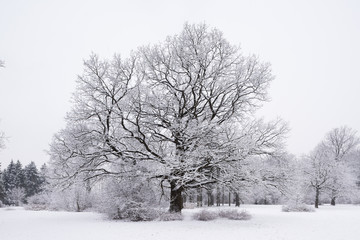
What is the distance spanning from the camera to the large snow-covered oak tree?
50.9 ft

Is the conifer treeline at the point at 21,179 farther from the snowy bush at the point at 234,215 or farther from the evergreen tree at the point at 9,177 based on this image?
the snowy bush at the point at 234,215

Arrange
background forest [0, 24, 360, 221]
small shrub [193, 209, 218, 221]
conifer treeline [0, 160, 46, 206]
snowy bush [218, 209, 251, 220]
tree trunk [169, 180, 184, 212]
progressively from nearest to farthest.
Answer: background forest [0, 24, 360, 221]
small shrub [193, 209, 218, 221]
snowy bush [218, 209, 251, 220]
tree trunk [169, 180, 184, 212]
conifer treeline [0, 160, 46, 206]

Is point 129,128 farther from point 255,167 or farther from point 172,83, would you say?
point 255,167

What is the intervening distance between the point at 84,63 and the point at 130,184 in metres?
7.62

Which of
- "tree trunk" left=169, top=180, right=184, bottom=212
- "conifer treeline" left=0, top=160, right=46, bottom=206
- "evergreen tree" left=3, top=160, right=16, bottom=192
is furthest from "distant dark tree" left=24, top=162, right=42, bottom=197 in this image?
"tree trunk" left=169, top=180, right=184, bottom=212

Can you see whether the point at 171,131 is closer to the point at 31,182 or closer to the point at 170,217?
the point at 170,217

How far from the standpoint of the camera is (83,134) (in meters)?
16.3

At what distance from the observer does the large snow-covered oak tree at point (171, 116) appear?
610 inches

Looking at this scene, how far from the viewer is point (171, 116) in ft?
60.5

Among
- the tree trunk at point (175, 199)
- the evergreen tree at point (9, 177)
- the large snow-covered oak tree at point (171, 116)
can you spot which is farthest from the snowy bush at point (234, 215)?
the evergreen tree at point (9, 177)

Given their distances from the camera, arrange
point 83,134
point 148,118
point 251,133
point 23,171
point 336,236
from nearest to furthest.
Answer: point 336,236
point 251,133
point 83,134
point 148,118
point 23,171

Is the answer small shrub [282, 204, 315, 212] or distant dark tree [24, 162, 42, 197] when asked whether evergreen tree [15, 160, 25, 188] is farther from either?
small shrub [282, 204, 315, 212]

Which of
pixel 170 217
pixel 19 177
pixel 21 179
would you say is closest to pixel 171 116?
pixel 170 217

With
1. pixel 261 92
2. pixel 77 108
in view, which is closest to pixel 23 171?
pixel 77 108
